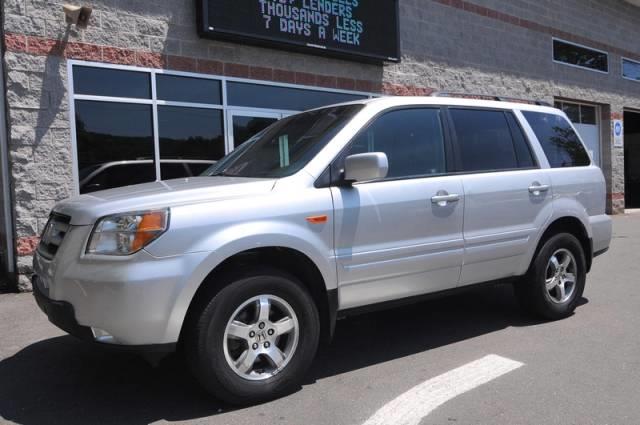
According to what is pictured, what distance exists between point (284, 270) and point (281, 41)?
20.6 feet

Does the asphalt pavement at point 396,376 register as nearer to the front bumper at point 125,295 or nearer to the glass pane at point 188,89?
the front bumper at point 125,295

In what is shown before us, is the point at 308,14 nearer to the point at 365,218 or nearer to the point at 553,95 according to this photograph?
the point at 365,218

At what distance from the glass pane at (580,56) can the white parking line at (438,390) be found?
43.2 ft

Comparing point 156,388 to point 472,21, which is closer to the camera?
point 156,388

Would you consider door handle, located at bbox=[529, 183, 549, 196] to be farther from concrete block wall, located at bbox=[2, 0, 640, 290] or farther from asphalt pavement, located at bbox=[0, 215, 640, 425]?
concrete block wall, located at bbox=[2, 0, 640, 290]

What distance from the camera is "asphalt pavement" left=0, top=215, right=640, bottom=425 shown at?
3.19 metres

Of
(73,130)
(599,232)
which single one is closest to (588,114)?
(599,232)

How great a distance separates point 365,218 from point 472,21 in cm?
1038

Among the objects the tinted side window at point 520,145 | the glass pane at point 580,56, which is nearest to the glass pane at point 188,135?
the tinted side window at point 520,145

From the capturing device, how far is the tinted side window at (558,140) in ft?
16.4

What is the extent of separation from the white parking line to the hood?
1.51 meters

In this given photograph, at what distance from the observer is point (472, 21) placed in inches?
491

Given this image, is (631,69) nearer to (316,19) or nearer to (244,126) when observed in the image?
(316,19)

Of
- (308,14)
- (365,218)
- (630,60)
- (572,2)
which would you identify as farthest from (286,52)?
(630,60)
